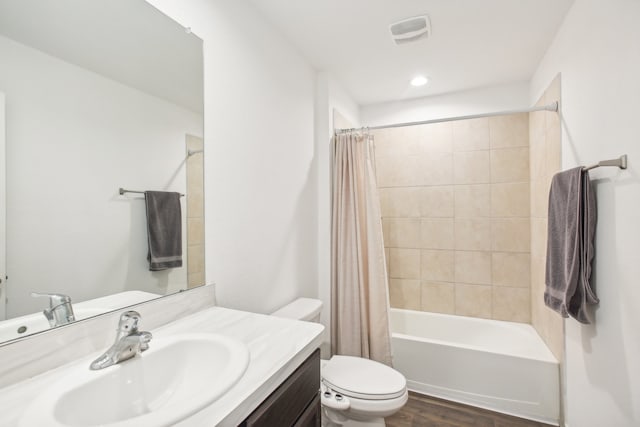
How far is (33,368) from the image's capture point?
724 mm

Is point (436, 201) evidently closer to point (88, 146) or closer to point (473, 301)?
point (473, 301)

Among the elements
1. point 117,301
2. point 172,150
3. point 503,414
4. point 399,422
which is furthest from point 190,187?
point 503,414

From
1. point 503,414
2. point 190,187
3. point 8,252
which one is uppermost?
point 190,187

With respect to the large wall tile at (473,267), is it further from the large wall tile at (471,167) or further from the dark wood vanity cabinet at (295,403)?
the dark wood vanity cabinet at (295,403)

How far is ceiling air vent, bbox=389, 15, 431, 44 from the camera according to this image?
174cm

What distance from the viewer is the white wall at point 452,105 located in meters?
2.63

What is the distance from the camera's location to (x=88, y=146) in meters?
0.87

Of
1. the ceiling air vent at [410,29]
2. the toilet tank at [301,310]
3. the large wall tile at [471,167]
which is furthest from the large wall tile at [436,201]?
the toilet tank at [301,310]

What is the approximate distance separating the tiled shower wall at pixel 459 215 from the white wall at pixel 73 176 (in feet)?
7.62

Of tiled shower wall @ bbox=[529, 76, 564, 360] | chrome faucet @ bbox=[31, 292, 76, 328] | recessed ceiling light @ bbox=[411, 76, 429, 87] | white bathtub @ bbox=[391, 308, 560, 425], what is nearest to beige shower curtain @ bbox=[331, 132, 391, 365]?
white bathtub @ bbox=[391, 308, 560, 425]

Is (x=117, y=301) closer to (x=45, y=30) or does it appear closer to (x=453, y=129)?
(x=45, y=30)

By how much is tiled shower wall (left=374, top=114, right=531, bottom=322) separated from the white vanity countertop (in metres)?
2.09

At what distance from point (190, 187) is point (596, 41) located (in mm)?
1920

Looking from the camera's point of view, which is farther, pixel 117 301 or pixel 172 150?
pixel 172 150
